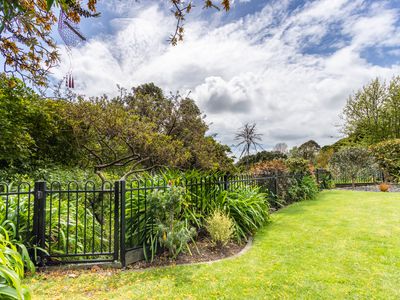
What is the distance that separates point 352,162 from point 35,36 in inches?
657

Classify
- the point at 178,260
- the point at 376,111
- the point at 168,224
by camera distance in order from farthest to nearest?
the point at 376,111, the point at 168,224, the point at 178,260

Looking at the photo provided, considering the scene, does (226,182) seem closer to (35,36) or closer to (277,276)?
(277,276)

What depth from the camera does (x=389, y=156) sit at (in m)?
15.6

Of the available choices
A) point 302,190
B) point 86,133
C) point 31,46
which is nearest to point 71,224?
point 31,46

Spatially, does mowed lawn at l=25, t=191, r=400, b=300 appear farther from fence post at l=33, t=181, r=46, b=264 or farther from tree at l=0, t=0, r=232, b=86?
tree at l=0, t=0, r=232, b=86

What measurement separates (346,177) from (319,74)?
11.6m

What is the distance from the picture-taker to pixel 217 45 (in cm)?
550

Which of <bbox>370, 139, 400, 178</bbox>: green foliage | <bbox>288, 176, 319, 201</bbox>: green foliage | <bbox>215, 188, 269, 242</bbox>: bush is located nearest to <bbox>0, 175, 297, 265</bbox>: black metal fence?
<bbox>215, 188, 269, 242</bbox>: bush

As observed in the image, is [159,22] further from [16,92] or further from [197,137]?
[197,137]

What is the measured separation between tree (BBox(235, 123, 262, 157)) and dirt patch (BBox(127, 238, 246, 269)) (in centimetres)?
1266

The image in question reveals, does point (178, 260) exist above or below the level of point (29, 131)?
below

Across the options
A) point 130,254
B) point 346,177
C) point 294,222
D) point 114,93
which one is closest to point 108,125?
point 114,93

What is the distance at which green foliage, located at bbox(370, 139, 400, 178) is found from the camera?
15.4 metres

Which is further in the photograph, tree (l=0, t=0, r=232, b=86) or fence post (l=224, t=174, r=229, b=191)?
fence post (l=224, t=174, r=229, b=191)
